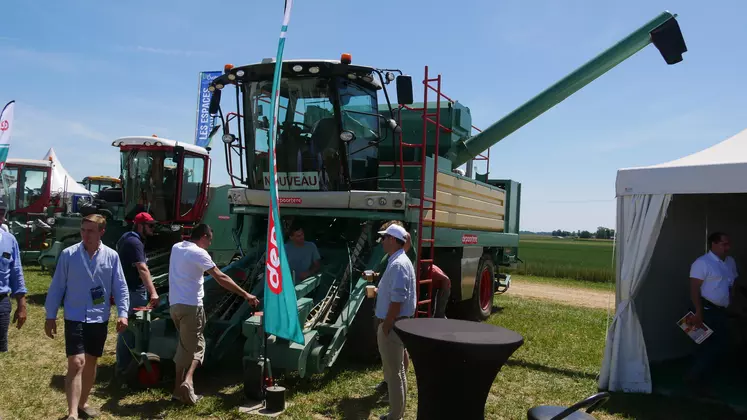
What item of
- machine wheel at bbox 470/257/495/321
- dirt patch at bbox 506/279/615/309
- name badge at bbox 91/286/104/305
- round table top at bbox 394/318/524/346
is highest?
round table top at bbox 394/318/524/346

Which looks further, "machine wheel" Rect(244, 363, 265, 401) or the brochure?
the brochure

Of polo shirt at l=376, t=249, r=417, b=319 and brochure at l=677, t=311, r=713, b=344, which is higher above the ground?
polo shirt at l=376, t=249, r=417, b=319

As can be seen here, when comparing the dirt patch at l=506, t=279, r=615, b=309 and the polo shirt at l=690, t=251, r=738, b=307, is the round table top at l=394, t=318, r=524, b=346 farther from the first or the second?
the dirt patch at l=506, t=279, r=615, b=309

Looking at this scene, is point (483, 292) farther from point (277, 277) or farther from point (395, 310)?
point (277, 277)

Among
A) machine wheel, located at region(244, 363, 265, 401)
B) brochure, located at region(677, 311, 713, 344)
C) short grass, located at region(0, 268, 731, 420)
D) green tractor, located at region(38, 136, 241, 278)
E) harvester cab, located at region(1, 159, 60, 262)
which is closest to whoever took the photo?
short grass, located at region(0, 268, 731, 420)

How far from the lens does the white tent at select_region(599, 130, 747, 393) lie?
5.52 metres

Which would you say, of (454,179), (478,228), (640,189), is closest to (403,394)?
(640,189)

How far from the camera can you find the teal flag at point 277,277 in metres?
4.34

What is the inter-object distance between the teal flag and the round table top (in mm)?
1309

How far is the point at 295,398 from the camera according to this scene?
5219 mm

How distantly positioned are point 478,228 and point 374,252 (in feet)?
10.4

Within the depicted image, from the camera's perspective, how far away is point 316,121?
270 inches

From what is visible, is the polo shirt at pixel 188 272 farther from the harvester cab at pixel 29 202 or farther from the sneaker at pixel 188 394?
the harvester cab at pixel 29 202

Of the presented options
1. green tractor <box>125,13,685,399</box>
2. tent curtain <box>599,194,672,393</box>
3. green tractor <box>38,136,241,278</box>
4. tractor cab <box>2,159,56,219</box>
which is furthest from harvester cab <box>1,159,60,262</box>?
tent curtain <box>599,194,672,393</box>
